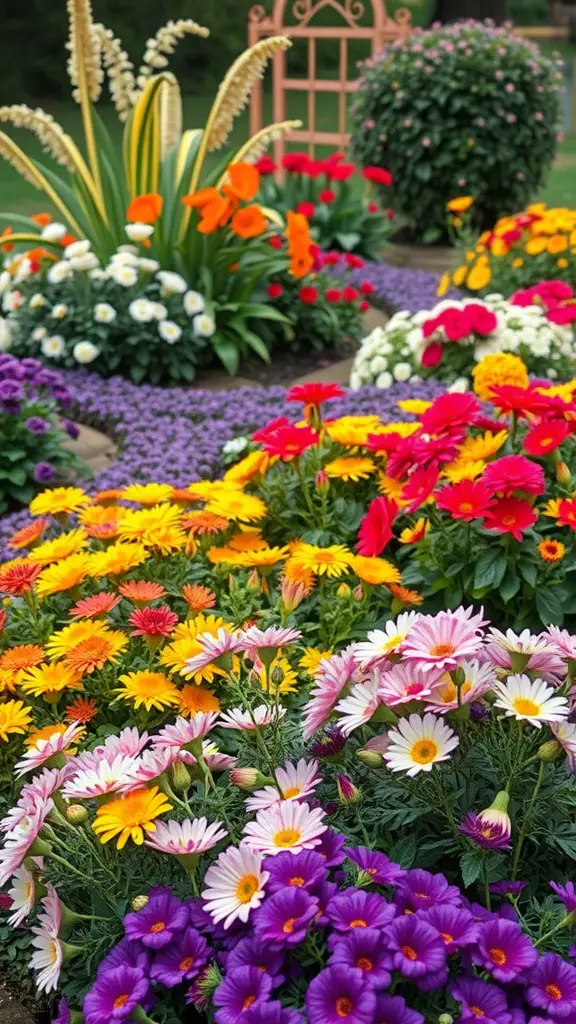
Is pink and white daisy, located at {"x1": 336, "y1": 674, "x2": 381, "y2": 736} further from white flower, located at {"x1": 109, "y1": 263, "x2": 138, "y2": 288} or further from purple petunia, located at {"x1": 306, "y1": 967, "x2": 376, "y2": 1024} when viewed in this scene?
white flower, located at {"x1": 109, "y1": 263, "x2": 138, "y2": 288}

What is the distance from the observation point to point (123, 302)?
15.4ft

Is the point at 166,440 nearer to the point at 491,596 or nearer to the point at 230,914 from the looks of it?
A: the point at 491,596

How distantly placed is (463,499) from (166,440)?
2.12m

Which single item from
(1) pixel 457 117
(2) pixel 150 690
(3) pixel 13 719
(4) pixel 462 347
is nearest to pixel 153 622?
(2) pixel 150 690

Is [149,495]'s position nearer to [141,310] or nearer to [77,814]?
[77,814]

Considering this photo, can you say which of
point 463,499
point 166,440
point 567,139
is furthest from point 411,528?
point 567,139

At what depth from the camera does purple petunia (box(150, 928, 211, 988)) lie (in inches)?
49.0

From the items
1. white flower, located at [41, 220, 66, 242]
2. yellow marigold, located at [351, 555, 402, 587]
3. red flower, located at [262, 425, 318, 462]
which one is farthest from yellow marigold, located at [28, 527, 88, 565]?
white flower, located at [41, 220, 66, 242]

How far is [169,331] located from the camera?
458 centimetres

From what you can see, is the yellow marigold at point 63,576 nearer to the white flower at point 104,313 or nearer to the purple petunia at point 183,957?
the purple petunia at point 183,957

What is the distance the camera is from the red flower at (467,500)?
6.27ft

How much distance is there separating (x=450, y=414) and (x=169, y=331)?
106 inches

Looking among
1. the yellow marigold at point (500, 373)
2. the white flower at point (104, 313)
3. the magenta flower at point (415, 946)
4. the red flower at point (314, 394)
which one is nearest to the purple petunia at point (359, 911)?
the magenta flower at point (415, 946)

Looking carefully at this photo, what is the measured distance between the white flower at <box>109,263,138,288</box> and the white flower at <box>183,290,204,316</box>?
24 cm
